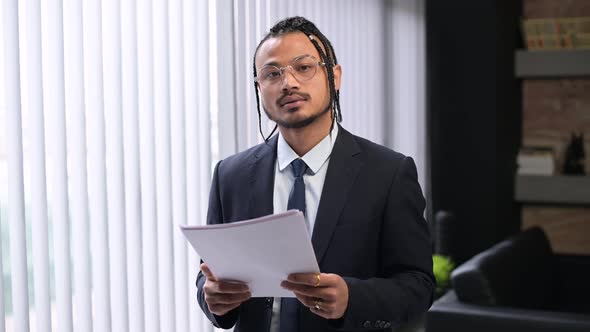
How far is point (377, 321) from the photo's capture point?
147 centimetres

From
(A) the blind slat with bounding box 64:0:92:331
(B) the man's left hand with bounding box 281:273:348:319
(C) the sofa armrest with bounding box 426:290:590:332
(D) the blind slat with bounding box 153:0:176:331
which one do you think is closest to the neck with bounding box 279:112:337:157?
(B) the man's left hand with bounding box 281:273:348:319

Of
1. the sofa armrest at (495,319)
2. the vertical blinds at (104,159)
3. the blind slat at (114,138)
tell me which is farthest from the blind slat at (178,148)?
the sofa armrest at (495,319)

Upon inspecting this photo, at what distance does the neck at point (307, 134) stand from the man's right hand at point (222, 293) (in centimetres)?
34

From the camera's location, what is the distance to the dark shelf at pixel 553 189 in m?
4.70

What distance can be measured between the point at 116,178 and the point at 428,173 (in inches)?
120

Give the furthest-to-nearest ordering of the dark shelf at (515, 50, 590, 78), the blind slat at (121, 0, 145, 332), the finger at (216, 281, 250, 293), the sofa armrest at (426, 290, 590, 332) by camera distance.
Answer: the dark shelf at (515, 50, 590, 78)
the sofa armrest at (426, 290, 590, 332)
the blind slat at (121, 0, 145, 332)
the finger at (216, 281, 250, 293)

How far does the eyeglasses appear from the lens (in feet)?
5.05

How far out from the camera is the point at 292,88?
1516 millimetres

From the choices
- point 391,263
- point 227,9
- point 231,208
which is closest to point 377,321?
point 391,263

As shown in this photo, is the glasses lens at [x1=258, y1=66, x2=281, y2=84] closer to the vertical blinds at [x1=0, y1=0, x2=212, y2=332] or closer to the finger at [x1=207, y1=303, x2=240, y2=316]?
the finger at [x1=207, y1=303, x2=240, y2=316]

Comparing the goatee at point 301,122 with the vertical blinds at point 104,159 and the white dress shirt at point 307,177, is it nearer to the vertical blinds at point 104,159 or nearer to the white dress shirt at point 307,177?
the white dress shirt at point 307,177

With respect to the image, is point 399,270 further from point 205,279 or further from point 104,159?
point 104,159

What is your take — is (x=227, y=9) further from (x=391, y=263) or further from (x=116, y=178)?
(x=391, y=263)

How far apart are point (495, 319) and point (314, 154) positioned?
1.65 m
